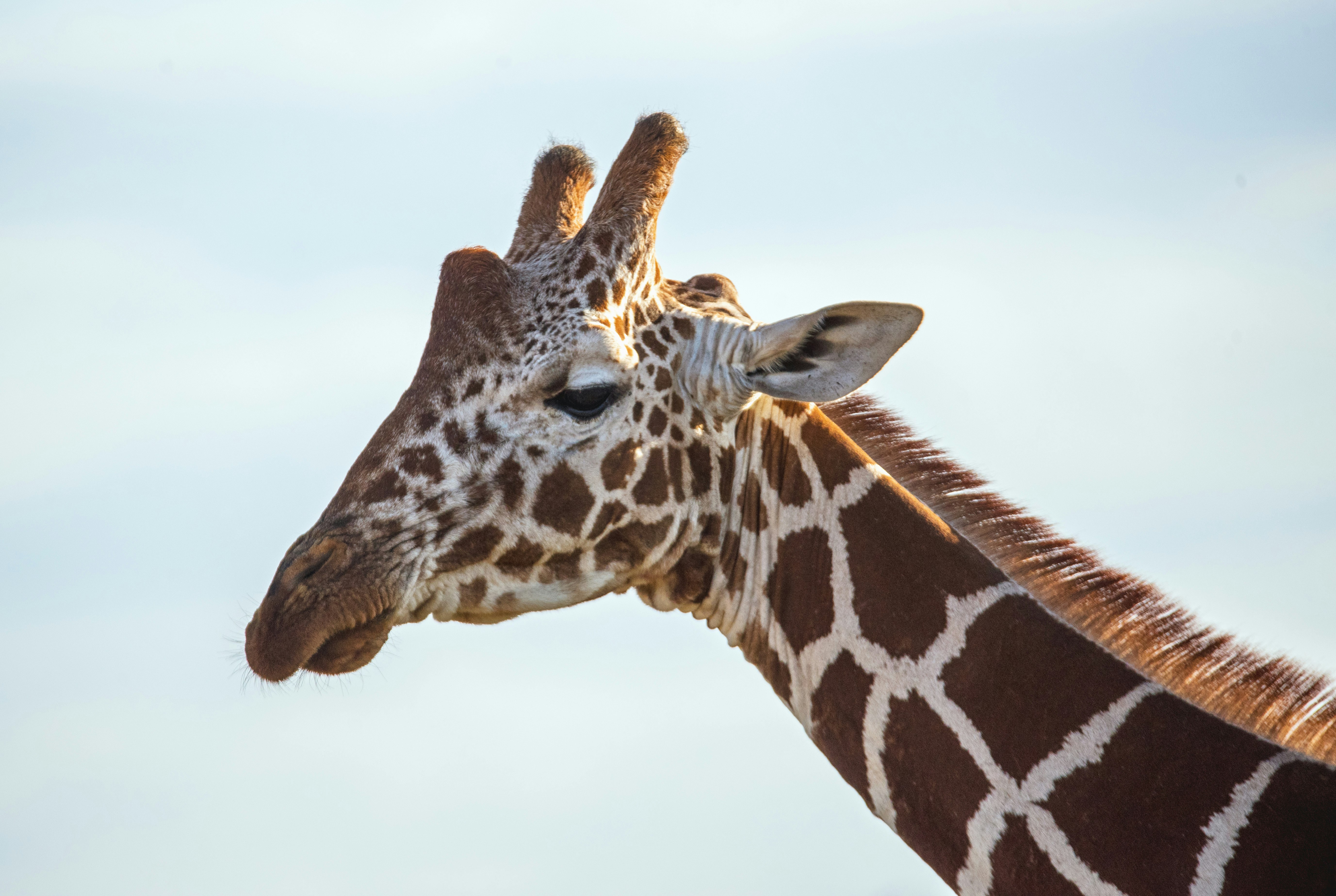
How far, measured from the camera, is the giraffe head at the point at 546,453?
5867 millimetres

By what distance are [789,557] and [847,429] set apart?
87cm

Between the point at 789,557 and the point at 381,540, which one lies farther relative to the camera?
the point at 789,557

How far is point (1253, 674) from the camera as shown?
538 centimetres

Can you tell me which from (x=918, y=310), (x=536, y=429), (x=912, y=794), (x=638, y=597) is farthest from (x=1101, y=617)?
(x=536, y=429)

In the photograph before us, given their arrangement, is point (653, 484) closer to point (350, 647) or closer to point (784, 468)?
point (784, 468)

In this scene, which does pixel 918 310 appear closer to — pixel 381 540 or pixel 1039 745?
pixel 1039 745

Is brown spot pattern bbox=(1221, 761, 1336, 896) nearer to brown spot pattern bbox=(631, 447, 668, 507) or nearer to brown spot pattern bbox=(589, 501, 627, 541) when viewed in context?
brown spot pattern bbox=(631, 447, 668, 507)

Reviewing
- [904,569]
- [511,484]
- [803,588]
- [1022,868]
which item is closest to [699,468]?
[803,588]

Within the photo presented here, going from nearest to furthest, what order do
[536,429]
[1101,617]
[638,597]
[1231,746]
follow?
1. [1231,746]
2. [1101,617]
3. [536,429]
4. [638,597]

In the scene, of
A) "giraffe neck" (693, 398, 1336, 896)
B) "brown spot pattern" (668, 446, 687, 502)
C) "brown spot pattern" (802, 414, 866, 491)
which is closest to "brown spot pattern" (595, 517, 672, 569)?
"brown spot pattern" (668, 446, 687, 502)

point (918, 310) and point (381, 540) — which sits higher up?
point (918, 310)

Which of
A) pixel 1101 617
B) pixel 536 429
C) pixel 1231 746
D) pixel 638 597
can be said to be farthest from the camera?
pixel 638 597

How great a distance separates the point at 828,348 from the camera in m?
6.14

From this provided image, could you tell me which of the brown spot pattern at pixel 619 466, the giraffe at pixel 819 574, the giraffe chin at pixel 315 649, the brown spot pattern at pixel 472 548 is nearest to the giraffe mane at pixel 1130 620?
the giraffe at pixel 819 574
